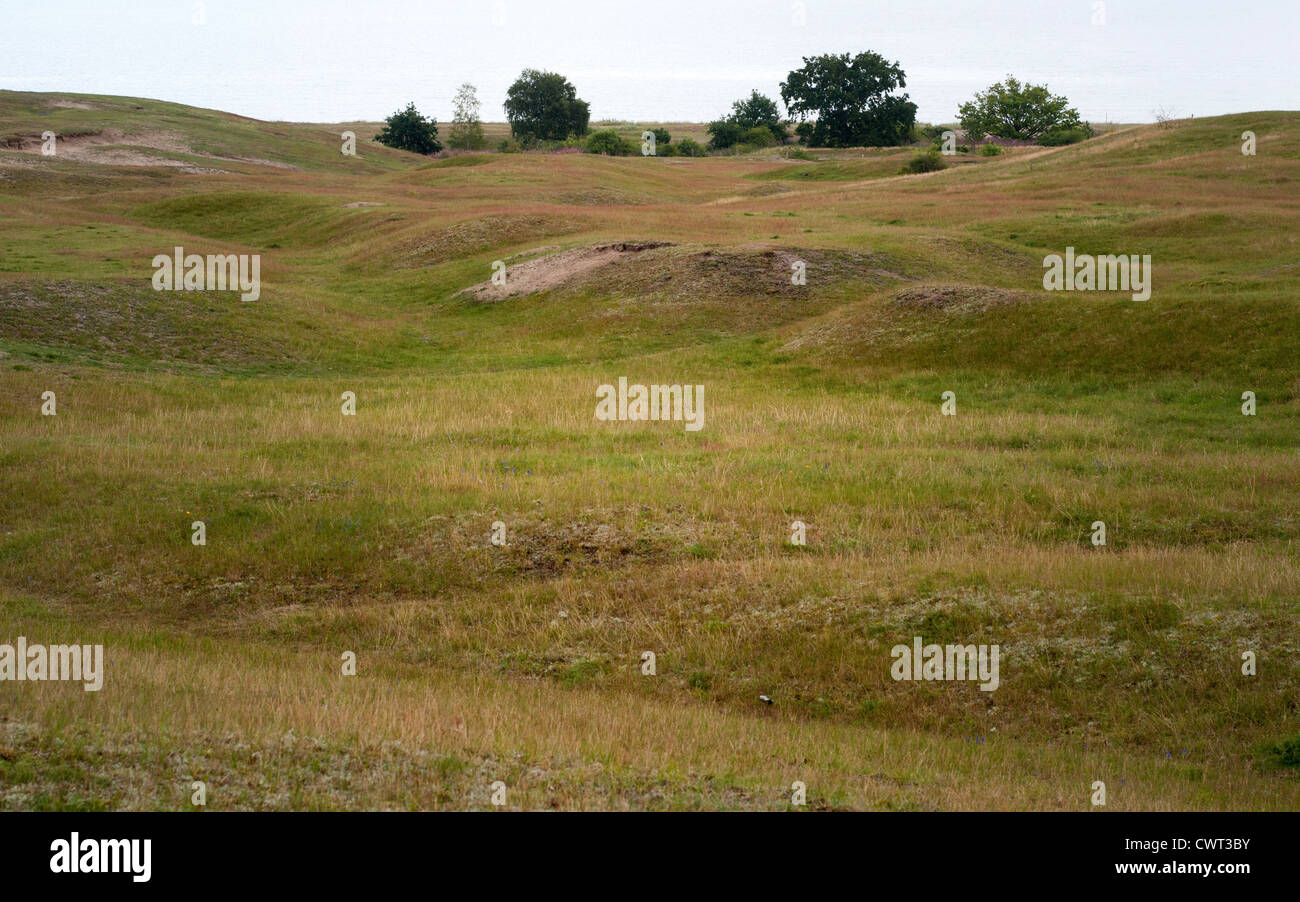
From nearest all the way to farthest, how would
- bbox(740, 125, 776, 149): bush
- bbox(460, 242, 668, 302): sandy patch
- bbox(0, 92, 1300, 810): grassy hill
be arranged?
bbox(0, 92, 1300, 810): grassy hill → bbox(460, 242, 668, 302): sandy patch → bbox(740, 125, 776, 149): bush

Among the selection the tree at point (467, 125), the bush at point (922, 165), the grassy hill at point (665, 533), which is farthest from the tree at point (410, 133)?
the grassy hill at point (665, 533)

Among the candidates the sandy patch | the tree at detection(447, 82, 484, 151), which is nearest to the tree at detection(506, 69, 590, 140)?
the tree at detection(447, 82, 484, 151)

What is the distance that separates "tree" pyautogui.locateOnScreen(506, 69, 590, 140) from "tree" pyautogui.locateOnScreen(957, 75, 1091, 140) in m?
53.7

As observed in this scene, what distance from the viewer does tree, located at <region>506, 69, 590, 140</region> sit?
459 feet

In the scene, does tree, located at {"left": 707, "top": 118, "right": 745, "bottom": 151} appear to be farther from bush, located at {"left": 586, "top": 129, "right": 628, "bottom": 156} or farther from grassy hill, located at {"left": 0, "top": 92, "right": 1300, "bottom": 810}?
grassy hill, located at {"left": 0, "top": 92, "right": 1300, "bottom": 810}

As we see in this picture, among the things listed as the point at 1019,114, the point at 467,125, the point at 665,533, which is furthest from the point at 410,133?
the point at 665,533

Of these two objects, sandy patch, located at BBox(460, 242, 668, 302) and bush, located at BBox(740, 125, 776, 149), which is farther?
bush, located at BBox(740, 125, 776, 149)

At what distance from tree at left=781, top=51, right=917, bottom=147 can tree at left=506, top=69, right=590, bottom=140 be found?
3317 cm

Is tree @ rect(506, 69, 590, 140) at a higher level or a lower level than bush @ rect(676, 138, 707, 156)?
higher

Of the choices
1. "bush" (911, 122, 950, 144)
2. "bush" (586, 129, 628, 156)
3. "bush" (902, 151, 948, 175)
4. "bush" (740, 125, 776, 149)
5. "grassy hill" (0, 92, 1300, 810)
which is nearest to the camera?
"grassy hill" (0, 92, 1300, 810)

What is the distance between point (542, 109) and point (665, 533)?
13297 cm

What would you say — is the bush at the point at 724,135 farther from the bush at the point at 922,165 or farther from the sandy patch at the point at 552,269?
the sandy patch at the point at 552,269

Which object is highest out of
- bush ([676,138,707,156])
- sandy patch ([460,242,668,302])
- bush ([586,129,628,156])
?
bush ([676,138,707,156])

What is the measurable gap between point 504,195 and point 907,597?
61.0 m
